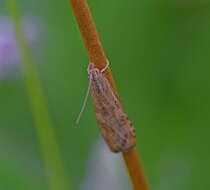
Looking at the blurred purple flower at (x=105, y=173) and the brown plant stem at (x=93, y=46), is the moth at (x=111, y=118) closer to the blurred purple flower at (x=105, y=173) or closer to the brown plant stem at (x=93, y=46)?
the brown plant stem at (x=93, y=46)

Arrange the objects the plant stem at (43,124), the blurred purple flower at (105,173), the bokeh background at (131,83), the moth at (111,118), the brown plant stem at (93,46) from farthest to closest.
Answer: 1. the bokeh background at (131,83)
2. the blurred purple flower at (105,173)
3. the plant stem at (43,124)
4. the moth at (111,118)
5. the brown plant stem at (93,46)

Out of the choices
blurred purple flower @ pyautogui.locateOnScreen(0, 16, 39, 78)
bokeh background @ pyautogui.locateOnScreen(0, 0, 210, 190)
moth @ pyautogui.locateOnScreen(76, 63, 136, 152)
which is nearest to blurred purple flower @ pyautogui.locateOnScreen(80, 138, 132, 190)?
bokeh background @ pyautogui.locateOnScreen(0, 0, 210, 190)

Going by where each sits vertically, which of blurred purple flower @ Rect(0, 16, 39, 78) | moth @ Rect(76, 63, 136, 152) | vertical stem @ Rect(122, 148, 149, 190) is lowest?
vertical stem @ Rect(122, 148, 149, 190)

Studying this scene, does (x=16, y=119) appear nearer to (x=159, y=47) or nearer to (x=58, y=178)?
(x=159, y=47)

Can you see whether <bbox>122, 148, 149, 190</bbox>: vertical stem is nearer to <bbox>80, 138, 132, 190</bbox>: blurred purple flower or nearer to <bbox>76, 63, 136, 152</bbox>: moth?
<bbox>76, 63, 136, 152</bbox>: moth

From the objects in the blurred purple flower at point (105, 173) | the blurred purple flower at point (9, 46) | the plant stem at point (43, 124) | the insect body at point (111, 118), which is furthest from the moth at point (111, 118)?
the blurred purple flower at point (9, 46)

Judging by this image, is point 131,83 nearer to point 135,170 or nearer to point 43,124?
point 43,124

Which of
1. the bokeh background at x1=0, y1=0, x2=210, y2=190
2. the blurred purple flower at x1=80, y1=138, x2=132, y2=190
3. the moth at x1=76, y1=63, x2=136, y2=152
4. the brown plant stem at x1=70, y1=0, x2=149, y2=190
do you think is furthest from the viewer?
the bokeh background at x1=0, y1=0, x2=210, y2=190
